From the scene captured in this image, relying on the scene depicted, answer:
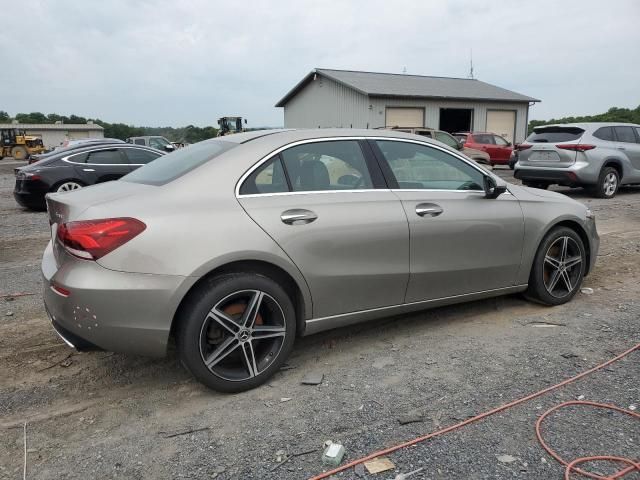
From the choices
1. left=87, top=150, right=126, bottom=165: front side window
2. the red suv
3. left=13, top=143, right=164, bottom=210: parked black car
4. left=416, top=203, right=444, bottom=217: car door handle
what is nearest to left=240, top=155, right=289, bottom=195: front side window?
left=416, top=203, right=444, bottom=217: car door handle

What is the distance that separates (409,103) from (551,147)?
56.9 ft

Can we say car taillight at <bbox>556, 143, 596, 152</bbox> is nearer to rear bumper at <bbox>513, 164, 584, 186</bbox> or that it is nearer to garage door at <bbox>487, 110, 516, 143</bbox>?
rear bumper at <bbox>513, 164, 584, 186</bbox>

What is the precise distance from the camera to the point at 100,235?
2.78 meters

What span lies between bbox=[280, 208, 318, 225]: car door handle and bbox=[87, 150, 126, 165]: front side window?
31.0 feet

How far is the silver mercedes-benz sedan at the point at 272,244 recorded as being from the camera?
2811mm

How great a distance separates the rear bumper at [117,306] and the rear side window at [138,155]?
938cm

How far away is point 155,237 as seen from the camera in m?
2.81

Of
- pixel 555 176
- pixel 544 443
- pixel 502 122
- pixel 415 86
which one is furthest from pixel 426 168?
pixel 502 122

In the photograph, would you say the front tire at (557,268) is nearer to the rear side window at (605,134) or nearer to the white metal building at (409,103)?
the rear side window at (605,134)

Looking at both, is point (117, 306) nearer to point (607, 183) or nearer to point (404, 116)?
point (607, 183)

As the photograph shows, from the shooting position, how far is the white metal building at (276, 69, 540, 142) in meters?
27.4

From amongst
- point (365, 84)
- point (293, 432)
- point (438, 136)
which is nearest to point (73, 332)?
point (293, 432)

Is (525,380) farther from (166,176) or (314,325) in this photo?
(166,176)

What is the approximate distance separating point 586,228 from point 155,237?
3.66 meters
